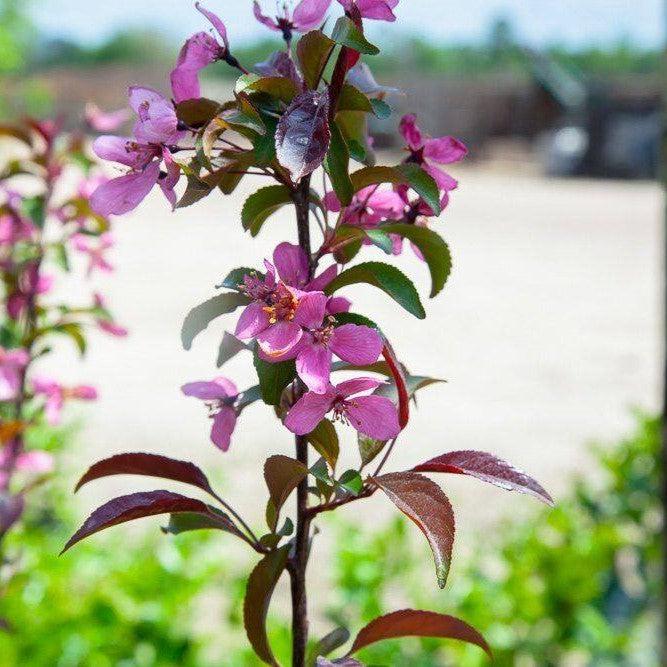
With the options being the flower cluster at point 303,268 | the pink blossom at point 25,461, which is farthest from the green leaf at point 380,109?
the pink blossom at point 25,461

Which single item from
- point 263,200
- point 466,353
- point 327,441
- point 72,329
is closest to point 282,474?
point 327,441

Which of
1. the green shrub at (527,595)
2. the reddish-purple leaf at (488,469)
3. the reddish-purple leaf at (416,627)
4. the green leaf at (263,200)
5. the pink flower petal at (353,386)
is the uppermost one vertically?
the green leaf at (263,200)

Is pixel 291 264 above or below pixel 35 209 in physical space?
below

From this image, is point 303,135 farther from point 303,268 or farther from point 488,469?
point 488,469

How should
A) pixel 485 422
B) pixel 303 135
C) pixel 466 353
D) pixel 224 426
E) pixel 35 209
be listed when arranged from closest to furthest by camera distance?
1. pixel 303 135
2. pixel 224 426
3. pixel 35 209
4. pixel 485 422
5. pixel 466 353

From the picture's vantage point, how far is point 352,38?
0.45 metres

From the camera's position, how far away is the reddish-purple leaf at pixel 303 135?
1.44 ft

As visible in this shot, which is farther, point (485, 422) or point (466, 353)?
point (466, 353)

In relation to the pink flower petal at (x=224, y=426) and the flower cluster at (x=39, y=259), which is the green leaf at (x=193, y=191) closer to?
the pink flower petal at (x=224, y=426)

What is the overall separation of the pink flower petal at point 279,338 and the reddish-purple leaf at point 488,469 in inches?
4.0

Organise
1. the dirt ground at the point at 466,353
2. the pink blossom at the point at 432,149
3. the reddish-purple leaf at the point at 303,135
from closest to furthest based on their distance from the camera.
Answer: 1. the reddish-purple leaf at the point at 303,135
2. the pink blossom at the point at 432,149
3. the dirt ground at the point at 466,353

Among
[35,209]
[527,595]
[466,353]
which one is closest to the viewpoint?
[35,209]

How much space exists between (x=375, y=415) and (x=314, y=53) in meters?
0.17

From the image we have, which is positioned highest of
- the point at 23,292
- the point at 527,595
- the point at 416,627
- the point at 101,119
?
the point at 101,119
